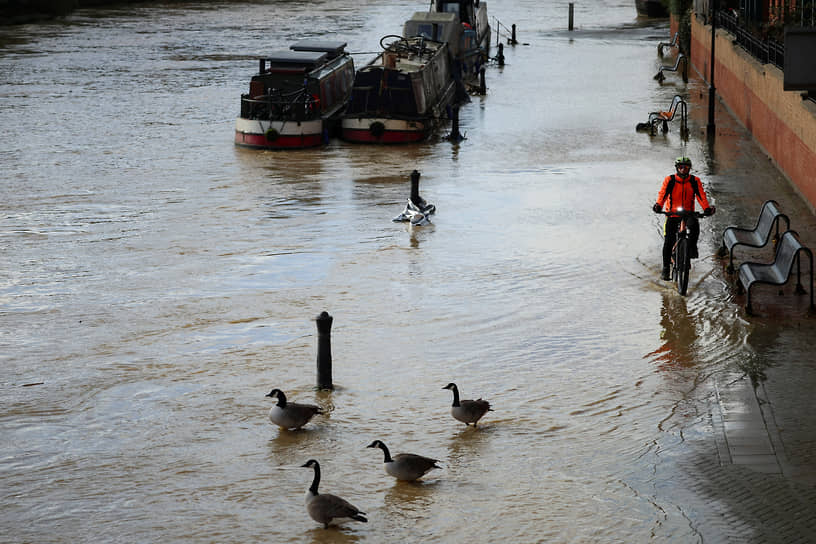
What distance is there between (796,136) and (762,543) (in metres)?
16.0

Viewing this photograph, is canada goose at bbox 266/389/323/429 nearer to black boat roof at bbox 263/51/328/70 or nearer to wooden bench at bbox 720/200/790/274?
wooden bench at bbox 720/200/790/274

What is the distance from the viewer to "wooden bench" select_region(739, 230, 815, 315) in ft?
50.3

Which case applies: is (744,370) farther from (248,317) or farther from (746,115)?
(746,115)

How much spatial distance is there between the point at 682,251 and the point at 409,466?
7.25 metres

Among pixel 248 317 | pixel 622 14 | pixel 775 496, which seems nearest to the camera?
pixel 775 496

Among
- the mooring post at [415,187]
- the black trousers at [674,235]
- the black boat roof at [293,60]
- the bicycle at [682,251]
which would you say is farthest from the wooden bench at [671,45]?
the bicycle at [682,251]

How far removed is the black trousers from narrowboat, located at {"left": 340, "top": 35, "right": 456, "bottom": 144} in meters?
16.3

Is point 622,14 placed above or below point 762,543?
above

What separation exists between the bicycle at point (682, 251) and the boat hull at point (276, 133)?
16.7 m

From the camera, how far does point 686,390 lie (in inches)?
504

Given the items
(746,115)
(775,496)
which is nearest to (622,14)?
(746,115)

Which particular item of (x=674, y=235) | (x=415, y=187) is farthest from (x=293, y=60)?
(x=674, y=235)

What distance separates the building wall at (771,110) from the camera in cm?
2234

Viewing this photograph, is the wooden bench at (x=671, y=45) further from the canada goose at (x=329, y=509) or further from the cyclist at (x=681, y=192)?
the canada goose at (x=329, y=509)
